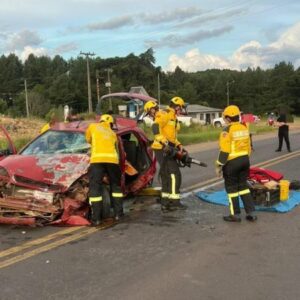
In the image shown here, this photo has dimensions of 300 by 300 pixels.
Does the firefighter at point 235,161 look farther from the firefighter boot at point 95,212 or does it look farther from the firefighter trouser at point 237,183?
the firefighter boot at point 95,212

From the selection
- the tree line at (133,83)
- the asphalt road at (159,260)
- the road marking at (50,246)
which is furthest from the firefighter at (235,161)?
the tree line at (133,83)

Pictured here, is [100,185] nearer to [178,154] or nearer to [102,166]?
[102,166]

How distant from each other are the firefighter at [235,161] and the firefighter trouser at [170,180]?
1115 mm

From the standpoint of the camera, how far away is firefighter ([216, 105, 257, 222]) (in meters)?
7.74

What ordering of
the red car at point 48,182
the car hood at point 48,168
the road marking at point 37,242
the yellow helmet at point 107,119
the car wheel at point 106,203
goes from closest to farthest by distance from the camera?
1. the road marking at point 37,242
2. the red car at point 48,182
3. the car hood at point 48,168
4. the car wheel at point 106,203
5. the yellow helmet at point 107,119

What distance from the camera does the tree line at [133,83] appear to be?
117m

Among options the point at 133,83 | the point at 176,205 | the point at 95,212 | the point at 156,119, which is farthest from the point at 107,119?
the point at 133,83

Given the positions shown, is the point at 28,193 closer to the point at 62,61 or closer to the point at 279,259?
the point at 279,259

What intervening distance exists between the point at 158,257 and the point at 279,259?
134 cm

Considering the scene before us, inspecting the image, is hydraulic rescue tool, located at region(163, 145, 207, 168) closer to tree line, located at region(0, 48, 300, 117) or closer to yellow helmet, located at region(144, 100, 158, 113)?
yellow helmet, located at region(144, 100, 158, 113)

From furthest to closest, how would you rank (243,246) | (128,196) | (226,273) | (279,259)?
(128,196)
(243,246)
(279,259)
(226,273)

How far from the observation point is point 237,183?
7945 mm

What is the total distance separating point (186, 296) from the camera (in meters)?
4.69

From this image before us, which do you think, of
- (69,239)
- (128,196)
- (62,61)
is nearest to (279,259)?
(69,239)
